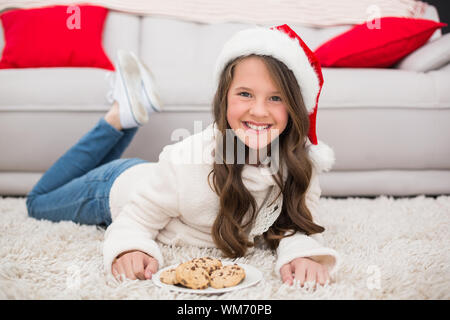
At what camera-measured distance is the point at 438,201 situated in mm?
1394

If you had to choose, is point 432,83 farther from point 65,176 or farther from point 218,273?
point 65,176

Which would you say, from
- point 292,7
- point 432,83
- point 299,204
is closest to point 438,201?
point 432,83

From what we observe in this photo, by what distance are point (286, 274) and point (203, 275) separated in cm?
16

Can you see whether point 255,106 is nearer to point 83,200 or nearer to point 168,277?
point 168,277

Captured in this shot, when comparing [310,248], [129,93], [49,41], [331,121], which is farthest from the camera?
[49,41]

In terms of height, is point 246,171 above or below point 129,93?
below

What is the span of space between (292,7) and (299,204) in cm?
153

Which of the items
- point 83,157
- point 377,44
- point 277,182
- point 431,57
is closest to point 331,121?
point 377,44

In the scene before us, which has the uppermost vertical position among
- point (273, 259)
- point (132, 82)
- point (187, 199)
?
point (132, 82)

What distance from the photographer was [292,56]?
83cm

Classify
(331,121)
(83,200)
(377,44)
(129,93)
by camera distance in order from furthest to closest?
(377,44) < (331,121) < (129,93) < (83,200)

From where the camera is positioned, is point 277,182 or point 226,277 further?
point 277,182

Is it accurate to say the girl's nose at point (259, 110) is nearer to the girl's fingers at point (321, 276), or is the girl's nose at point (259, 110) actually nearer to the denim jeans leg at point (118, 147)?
the girl's fingers at point (321, 276)
